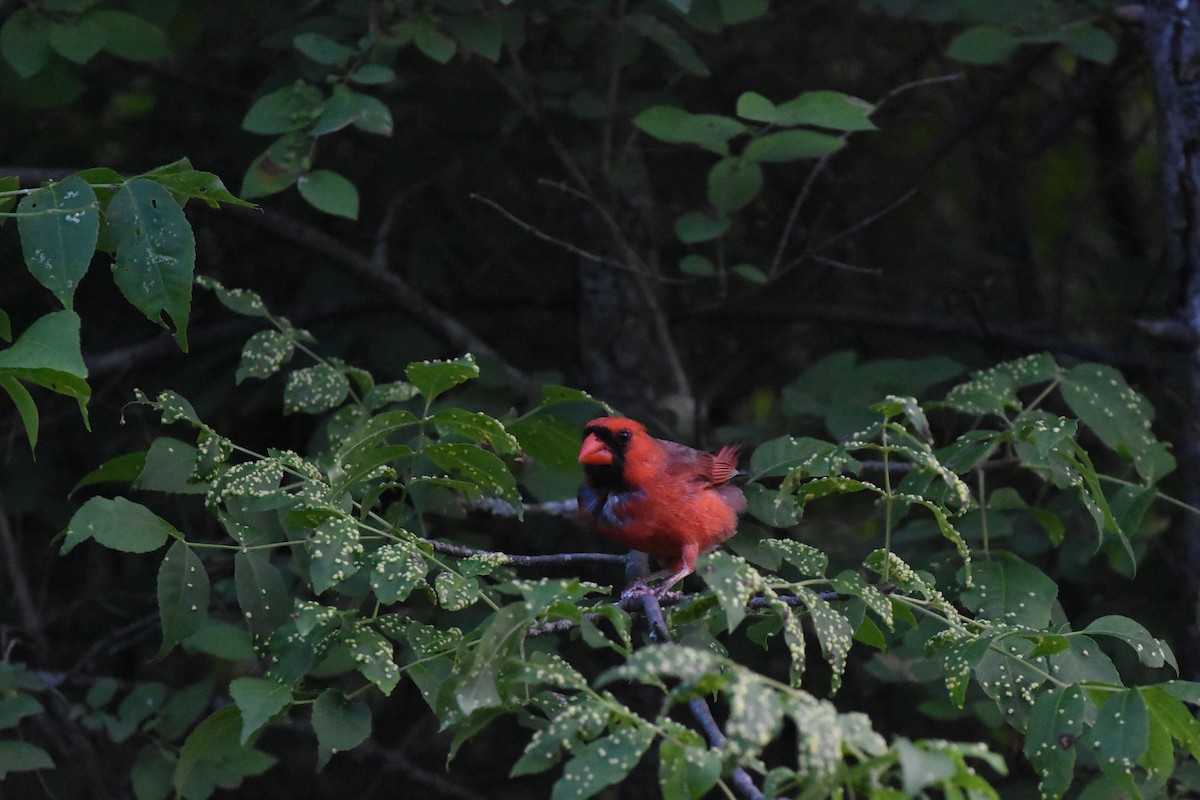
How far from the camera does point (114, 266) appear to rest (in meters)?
2.36

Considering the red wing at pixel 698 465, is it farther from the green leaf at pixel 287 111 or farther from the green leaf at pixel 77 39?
the green leaf at pixel 77 39

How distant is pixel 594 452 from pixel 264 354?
844 millimetres

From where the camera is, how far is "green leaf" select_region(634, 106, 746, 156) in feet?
11.0

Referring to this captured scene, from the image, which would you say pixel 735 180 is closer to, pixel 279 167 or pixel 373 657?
pixel 279 167

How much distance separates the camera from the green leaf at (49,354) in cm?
188

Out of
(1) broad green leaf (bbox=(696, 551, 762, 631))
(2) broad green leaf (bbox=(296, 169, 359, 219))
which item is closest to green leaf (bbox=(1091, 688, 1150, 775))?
(1) broad green leaf (bbox=(696, 551, 762, 631))

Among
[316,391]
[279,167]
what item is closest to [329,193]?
[279,167]

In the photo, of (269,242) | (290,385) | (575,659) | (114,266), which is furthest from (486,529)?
(114,266)

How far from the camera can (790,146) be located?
11.2 ft

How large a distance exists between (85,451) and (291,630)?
8.56ft

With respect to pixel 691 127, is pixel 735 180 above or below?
below

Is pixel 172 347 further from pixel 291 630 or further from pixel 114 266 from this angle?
pixel 291 630

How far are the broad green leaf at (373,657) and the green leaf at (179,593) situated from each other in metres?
0.36

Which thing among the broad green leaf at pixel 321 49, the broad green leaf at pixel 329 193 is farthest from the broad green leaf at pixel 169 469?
the broad green leaf at pixel 321 49
